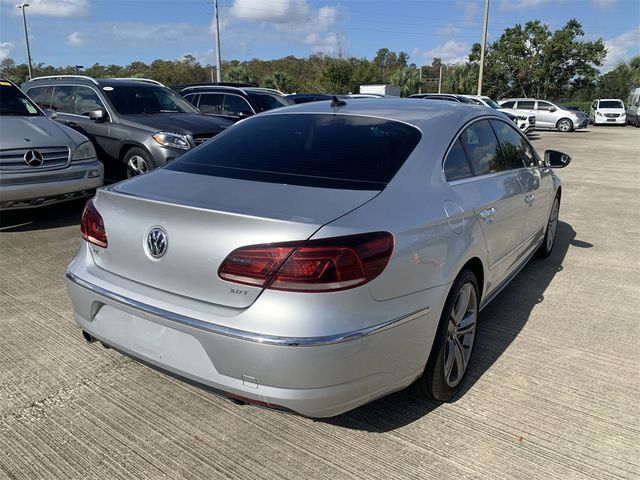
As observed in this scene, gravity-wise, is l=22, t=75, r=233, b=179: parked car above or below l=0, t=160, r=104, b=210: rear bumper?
above

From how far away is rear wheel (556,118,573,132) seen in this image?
2631 cm

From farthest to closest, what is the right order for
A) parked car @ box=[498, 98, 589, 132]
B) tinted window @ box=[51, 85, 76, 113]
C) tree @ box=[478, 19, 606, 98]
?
tree @ box=[478, 19, 606, 98] < parked car @ box=[498, 98, 589, 132] < tinted window @ box=[51, 85, 76, 113]

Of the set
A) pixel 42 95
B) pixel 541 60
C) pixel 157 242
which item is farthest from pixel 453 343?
pixel 541 60

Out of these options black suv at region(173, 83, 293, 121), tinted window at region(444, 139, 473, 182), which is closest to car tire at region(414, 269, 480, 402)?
tinted window at region(444, 139, 473, 182)

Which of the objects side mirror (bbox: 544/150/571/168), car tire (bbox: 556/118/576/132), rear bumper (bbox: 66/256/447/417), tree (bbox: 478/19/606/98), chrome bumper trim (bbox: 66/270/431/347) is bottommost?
car tire (bbox: 556/118/576/132)

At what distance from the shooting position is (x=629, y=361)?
335 centimetres

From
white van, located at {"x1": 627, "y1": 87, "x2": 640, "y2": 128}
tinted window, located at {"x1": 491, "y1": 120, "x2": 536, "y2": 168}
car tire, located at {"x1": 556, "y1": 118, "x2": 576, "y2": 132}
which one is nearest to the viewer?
tinted window, located at {"x1": 491, "y1": 120, "x2": 536, "y2": 168}

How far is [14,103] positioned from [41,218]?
61.6 inches

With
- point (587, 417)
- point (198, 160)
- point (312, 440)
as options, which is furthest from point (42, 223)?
point (587, 417)

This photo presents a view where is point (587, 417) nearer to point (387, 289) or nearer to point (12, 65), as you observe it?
point (387, 289)

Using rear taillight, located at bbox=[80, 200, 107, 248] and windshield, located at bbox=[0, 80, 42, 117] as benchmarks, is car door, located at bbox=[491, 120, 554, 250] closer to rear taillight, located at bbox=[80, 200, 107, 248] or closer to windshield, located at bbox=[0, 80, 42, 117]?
rear taillight, located at bbox=[80, 200, 107, 248]

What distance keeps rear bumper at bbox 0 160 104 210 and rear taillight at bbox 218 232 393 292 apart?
4666 mm

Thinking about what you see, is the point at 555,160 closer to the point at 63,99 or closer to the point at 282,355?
the point at 282,355

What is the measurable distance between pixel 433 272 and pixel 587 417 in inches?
47.3
